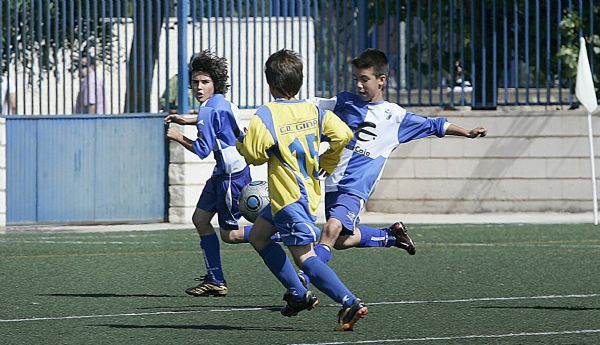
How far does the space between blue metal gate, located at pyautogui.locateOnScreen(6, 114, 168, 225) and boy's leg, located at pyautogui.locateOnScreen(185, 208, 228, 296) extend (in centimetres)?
833

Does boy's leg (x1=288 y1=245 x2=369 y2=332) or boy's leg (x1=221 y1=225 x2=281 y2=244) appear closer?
boy's leg (x1=288 y1=245 x2=369 y2=332)

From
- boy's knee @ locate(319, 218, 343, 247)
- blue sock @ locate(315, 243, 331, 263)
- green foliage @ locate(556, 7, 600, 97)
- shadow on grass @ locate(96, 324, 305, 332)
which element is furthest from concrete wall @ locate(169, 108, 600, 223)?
shadow on grass @ locate(96, 324, 305, 332)

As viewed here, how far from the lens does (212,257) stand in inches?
395

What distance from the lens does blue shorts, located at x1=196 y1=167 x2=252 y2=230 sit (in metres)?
9.94

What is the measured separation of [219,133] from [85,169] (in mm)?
8679

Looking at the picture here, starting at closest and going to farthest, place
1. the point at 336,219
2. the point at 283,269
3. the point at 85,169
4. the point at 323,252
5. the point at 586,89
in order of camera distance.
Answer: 1. the point at 283,269
2. the point at 323,252
3. the point at 336,219
4. the point at 586,89
5. the point at 85,169

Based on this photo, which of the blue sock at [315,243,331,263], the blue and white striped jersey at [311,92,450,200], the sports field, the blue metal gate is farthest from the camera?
the blue metal gate

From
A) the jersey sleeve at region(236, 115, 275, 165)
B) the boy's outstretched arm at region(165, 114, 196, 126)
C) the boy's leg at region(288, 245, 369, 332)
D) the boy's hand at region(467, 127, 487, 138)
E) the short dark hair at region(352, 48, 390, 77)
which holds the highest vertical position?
the short dark hair at region(352, 48, 390, 77)

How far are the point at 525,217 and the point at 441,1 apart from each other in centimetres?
293

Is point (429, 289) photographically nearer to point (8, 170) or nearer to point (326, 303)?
point (326, 303)

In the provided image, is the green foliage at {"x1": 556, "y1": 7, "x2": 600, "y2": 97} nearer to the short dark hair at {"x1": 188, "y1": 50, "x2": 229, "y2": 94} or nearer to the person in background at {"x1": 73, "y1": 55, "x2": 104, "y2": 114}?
the person in background at {"x1": 73, "y1": 55, "x2": 104, "y2": 114}

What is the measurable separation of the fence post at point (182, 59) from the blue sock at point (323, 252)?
9711 mm

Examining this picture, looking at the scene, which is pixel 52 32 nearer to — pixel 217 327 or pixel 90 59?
pixel 90 59

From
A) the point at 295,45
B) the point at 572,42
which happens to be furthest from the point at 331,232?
the point at 572,42
